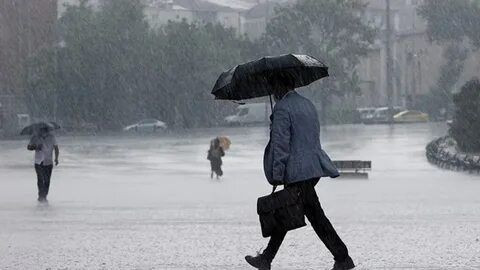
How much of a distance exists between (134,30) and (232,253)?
238 ft

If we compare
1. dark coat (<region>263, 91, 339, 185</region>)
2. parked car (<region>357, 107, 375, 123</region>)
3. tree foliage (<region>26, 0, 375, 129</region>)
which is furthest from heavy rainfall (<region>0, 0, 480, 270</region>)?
parked car (<region>357, 107, 375, 123</region>)

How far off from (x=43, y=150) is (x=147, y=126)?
58.4 m

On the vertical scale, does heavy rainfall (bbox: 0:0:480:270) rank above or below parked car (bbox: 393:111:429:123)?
above

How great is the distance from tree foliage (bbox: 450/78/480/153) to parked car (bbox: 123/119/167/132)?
4459 cm

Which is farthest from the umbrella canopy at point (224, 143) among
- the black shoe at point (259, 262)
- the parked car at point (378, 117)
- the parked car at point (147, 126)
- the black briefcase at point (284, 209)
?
the parked car at point (378, 117)

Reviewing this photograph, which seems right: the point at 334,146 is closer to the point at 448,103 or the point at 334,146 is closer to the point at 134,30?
the point at 134,30

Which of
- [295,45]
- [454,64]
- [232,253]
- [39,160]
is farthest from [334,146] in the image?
[454,64]

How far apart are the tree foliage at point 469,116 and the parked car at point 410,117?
5269 centimetres

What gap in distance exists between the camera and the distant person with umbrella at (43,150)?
67.8 ft

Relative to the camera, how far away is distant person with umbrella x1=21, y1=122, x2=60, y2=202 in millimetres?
20670

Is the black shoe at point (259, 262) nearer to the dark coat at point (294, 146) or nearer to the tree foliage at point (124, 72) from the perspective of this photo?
the dark coat at point (294, 146)

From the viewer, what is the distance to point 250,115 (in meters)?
87.0

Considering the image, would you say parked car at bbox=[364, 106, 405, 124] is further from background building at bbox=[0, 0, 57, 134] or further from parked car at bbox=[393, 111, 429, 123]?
background building at bbox=[0, 0, 57, 134]

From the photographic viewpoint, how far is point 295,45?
305 feet
